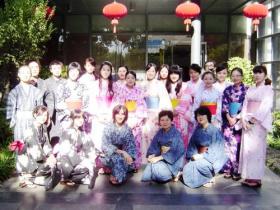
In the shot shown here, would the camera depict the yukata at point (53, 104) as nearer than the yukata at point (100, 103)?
No

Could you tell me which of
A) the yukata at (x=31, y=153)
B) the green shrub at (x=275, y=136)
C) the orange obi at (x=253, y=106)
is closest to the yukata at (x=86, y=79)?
the yukata at (x=31, y=153)

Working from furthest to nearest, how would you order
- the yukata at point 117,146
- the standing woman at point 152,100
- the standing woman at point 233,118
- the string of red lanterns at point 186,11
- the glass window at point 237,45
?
the glass window at point 237,45, the string of red lanterns at point 186,11, the standing woman at point 152,100, the standing woman at point 233,118, the yukata at point 117,146

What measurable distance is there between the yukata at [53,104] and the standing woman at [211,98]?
2.25 m

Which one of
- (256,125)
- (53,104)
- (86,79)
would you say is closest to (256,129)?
(256,125)

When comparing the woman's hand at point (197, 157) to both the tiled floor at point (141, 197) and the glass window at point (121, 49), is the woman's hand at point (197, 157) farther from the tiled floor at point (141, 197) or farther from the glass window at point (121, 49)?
the glass window at point (121, 49)

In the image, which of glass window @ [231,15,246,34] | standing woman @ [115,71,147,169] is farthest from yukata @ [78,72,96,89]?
glass window @ [231,15,246,34]

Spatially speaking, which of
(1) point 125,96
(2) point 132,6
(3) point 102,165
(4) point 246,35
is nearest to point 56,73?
(1) point 125,96

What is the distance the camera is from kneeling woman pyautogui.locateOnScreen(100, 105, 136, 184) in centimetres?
604

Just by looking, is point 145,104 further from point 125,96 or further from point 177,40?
point 177,40

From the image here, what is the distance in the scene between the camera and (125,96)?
6773 mm

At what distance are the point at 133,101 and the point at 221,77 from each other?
149 centimetres

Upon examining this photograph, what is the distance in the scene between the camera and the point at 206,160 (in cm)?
596

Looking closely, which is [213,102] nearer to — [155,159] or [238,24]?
[155,159]

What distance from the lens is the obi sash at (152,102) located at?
702 cm
